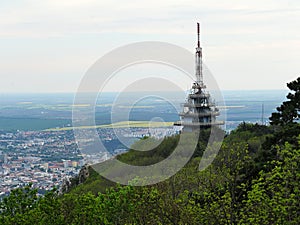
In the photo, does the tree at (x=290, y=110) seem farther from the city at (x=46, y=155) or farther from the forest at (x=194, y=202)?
the city at (x=46, y=155)

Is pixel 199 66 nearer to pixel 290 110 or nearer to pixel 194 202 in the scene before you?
pixel 290 110

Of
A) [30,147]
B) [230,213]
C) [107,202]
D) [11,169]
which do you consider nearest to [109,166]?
[107,202]

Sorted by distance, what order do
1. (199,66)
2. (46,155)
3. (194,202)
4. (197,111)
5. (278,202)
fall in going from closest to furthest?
1. (278,202)
2. (194,202)
3. (197,111)
4. (199,66)
5. (46,155)

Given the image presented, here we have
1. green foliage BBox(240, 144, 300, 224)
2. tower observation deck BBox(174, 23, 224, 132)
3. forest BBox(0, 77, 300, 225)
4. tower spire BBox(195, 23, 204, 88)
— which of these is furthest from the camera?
tower spire BBox(195, 23, 204, 88)

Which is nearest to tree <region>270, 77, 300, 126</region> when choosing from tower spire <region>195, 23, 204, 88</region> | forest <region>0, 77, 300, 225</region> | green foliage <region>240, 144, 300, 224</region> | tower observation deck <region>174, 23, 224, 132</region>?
forest <region>0, 77, 300, 225</region>

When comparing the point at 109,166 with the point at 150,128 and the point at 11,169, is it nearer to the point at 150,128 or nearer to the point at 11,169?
the point at 150,128

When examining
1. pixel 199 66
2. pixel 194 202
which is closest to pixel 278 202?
pixel 194 202

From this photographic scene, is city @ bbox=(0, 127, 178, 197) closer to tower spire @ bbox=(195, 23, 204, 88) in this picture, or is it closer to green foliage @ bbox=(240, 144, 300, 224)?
tower spire @ bbox=(195, 23, 204, 88)

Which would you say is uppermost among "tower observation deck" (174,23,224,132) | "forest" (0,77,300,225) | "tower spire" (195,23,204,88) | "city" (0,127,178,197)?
"tower spire" (195,23,204,88)

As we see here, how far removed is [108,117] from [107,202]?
1791cm

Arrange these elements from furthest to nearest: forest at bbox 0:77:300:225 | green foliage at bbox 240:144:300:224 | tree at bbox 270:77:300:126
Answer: tree at bbox 270:77:300:126 < forest at bbox 0:77:300:225 < green foliage at bbox 240:144:300:224

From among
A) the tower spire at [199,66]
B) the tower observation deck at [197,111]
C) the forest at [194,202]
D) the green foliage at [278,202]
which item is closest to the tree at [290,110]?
the forest at [194,202]

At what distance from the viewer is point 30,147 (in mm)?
82750

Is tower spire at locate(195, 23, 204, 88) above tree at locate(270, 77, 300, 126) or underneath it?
above
